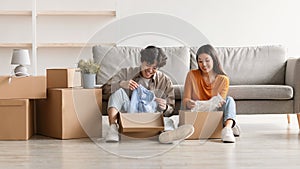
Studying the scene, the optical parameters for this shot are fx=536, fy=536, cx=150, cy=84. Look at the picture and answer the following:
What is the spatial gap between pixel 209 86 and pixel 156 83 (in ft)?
1.23

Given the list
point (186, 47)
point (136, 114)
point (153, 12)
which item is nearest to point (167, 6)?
point (153, 12)

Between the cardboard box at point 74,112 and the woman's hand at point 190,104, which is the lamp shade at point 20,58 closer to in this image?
the cardboard box at point 74,112

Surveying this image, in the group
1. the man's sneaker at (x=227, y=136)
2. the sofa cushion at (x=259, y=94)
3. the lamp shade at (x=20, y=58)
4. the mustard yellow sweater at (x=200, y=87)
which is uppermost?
the lamp shade at (x=20, y=58)

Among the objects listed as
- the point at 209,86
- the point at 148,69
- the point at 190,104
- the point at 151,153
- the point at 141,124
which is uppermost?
the point at 148,69

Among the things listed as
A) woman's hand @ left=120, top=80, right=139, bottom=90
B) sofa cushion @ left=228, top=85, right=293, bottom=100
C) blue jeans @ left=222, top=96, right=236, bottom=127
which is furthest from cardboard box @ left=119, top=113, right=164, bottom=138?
sofa cushion @ left=228, top=85, right=293, bottom=100

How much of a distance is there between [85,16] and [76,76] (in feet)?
4.28

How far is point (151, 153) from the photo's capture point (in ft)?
8.61

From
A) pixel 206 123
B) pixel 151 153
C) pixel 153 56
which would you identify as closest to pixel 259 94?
pixel 206 123

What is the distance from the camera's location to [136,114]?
3.04 m

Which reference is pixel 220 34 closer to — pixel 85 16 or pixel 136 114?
pixel 85 16

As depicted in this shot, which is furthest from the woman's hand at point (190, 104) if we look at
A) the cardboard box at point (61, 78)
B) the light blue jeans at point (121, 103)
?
the cardboard box at point (61, 78)

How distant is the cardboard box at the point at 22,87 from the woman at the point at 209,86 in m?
0.87

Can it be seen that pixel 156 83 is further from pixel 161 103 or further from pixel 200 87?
pixel 200 87

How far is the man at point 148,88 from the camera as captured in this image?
Answer: 2939 millimetres
